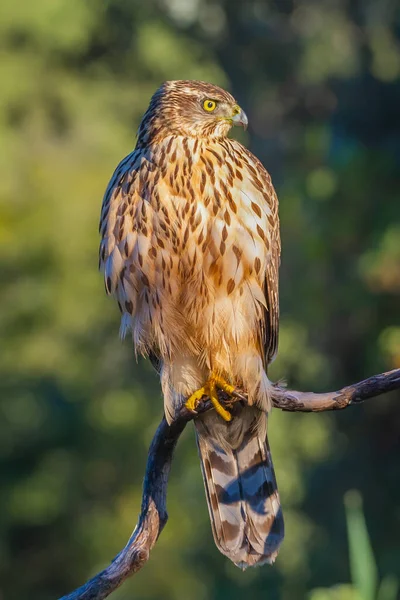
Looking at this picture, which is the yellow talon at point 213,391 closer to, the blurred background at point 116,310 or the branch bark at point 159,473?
the branch bark at point 159,473

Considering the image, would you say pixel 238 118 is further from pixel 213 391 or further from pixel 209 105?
pixel 213 391

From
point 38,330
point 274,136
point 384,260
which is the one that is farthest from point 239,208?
point 274,136

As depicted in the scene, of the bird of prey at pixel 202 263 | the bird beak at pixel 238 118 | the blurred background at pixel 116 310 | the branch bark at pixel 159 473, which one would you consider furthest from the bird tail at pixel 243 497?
the blurred background at pixel 116 310

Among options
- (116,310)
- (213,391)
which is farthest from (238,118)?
(116,310)

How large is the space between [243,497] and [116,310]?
10808 mm

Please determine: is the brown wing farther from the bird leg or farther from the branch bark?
the branch bark

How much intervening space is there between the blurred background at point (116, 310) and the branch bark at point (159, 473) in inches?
227

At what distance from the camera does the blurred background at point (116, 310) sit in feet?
38.1

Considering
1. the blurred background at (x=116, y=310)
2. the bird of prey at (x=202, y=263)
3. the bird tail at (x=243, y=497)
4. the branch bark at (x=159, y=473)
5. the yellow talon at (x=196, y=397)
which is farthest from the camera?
the blurred background at (x=116, y=310)

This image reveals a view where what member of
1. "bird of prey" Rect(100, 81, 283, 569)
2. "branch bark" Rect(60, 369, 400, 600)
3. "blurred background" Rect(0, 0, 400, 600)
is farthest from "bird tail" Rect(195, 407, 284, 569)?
"blurred background" Rect(0, 0, 400, 600)

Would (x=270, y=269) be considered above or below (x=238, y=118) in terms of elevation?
below

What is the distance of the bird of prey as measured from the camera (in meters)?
4.45

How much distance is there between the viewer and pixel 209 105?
4.64 m

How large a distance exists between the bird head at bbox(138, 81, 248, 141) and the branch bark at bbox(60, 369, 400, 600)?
3.47 ft
